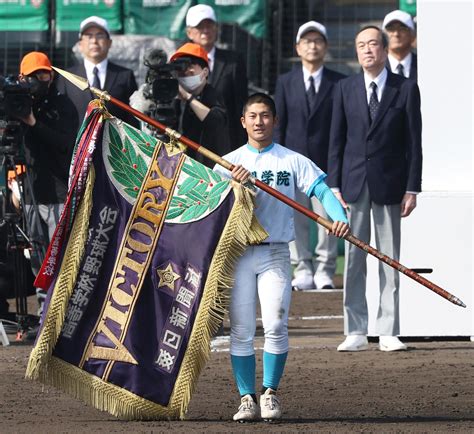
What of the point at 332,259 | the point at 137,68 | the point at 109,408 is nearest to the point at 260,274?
the point at 109,408

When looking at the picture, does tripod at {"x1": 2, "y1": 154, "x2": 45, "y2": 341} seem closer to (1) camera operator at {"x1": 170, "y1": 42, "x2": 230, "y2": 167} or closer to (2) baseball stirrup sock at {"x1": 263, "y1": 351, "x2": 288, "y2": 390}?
(1) camera operator at {"x1": 170, "y1": 42, "x2": 230, "y2": 167}

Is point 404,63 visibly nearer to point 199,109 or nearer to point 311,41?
point 311,41

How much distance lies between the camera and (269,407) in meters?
8.36

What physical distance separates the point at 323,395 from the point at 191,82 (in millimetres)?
3386

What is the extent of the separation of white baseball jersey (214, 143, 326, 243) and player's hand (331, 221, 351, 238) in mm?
352

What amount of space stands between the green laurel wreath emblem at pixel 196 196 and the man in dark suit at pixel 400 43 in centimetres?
499

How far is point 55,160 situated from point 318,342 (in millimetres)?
2516

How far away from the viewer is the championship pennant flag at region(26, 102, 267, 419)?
27.3 feet

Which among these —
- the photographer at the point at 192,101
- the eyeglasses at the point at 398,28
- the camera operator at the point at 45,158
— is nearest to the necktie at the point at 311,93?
the eyeglasses at the point at 398,28

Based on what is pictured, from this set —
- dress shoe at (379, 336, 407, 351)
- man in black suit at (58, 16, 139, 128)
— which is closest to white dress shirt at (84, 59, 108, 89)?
man in black suit at (58, 16, 139, 128)

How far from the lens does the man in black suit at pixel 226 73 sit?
13.6 metres

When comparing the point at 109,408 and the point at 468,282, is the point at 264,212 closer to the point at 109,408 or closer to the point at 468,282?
the point at 109,408

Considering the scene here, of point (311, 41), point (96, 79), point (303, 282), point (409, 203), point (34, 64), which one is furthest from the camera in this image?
point (303, 282)

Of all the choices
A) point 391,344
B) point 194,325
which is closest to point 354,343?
point 391,344
